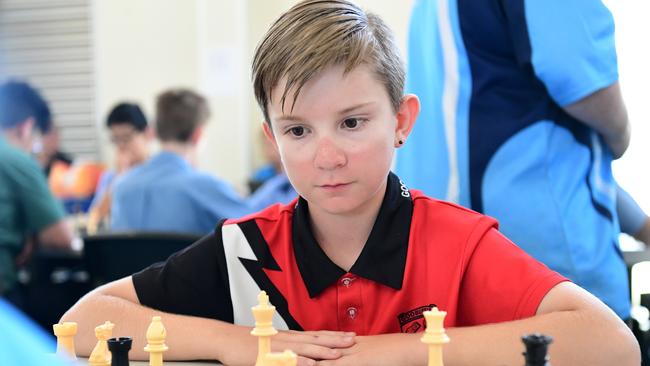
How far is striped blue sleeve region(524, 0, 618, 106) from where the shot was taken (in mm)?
1713

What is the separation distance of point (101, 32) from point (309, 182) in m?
6.14

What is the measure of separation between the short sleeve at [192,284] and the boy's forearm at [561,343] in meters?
0.51

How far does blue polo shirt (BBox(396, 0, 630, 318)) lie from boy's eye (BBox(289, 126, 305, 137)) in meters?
0.55

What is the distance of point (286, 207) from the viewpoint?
1681 millimetres

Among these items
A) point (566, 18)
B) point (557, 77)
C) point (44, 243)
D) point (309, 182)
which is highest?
point (566, 18)

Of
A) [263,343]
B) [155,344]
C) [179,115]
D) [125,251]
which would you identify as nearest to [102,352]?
[155,344]

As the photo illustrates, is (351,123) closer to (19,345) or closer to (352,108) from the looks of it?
(352,108)

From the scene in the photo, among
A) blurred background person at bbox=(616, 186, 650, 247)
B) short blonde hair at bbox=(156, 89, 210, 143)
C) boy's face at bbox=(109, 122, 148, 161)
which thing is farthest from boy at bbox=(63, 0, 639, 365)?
boy's face at bbox=(109, 122, 148, 161)

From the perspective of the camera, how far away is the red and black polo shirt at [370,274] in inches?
58.1

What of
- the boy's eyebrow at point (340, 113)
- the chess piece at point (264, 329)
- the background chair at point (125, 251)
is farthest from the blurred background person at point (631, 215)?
the background chair at point (125, 251)

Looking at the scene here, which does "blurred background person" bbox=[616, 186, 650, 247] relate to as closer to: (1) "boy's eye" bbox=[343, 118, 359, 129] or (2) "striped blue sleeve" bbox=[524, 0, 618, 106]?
(2) "striped blue sleeve" bbox=[524, 0, 618, 106]

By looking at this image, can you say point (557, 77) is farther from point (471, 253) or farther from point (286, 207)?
point (286, 207)

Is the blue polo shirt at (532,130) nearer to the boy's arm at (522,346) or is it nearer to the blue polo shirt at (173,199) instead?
the boy's arm at (522,346)

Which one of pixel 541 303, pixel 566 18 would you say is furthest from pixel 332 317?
pixel 566 18
